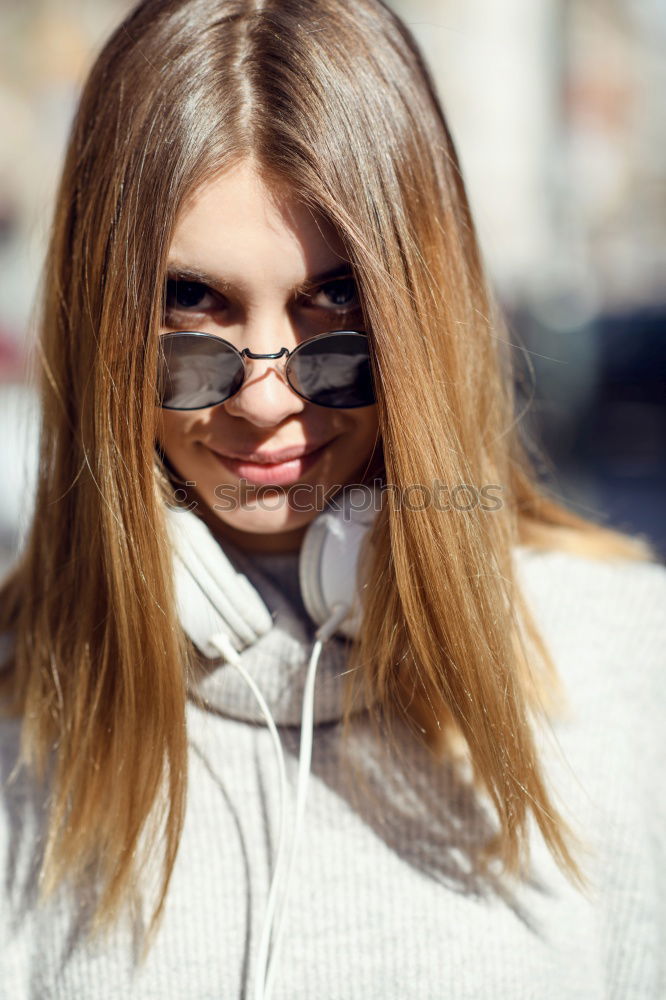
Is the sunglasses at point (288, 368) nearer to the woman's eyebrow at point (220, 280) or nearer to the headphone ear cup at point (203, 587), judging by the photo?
the woman's eyebrow at point (220, 280)

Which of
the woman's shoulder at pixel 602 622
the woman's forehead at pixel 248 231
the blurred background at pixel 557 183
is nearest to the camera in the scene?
the woman's forehead at pixel 248 231

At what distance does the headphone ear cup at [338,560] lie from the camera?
1198 millimetres

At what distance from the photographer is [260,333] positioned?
1104mm

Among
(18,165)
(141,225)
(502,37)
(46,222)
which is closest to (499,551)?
(141,225)

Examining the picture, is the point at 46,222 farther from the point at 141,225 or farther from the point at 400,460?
the point at 400,460

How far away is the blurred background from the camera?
17.2ft

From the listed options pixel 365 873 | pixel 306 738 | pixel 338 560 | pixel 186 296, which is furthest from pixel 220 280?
pixel 365 873

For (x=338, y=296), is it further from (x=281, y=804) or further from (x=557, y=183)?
(x=557, y=183)

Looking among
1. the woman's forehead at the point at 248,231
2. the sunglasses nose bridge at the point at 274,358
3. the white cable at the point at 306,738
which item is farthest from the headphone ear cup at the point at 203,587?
the woman's forehead at the point at 248,231

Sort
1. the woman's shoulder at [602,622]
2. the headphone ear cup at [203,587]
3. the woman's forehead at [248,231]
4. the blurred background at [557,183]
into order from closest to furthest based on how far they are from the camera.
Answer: the woman's forehead at [248,231]
the headphone ear cup at [203,587]
the woman's shoulder at [602,622]
the blurred background at [557,183]

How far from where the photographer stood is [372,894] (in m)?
1.24

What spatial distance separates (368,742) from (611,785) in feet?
1.30

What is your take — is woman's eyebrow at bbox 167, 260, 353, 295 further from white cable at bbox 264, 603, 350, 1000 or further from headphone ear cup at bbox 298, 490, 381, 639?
white cable at bbox 264, 603, 350, 1000

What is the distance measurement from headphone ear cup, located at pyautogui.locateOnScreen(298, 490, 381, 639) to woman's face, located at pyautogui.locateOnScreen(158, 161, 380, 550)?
61 mm
